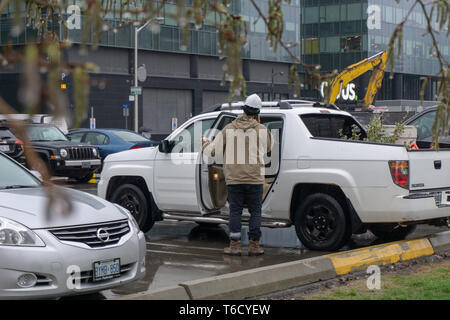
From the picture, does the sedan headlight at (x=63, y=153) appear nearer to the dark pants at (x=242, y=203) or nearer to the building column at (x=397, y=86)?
the dark pants at (x=242, y=203)

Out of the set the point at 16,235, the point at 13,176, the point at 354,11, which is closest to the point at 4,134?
the point at 13,176

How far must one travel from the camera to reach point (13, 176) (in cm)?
773

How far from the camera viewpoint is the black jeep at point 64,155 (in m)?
21.1

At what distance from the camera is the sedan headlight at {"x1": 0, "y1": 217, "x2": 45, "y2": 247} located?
6012 mm

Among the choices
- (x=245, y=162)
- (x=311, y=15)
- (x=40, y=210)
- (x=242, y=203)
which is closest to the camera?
(x=40, y=210)

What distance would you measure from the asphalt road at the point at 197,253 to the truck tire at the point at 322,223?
17cm

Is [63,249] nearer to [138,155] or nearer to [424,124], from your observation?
[138,155]

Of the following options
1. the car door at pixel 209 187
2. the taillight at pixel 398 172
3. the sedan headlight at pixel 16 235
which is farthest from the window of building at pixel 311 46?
the sedan headlight at pixel 16 235

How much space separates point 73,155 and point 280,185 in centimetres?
1274

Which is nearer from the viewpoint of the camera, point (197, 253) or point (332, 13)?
point (197, 253)

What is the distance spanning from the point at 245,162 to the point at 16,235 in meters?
3.63

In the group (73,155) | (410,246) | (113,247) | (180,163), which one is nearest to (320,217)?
(410,246)

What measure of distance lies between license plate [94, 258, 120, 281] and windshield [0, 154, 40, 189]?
1504 mm
